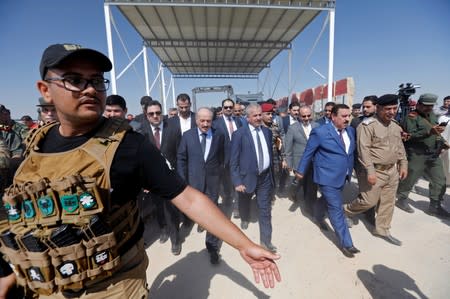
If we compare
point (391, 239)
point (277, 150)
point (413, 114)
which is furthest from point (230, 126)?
point (413, 114)

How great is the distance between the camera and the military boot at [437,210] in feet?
12.4

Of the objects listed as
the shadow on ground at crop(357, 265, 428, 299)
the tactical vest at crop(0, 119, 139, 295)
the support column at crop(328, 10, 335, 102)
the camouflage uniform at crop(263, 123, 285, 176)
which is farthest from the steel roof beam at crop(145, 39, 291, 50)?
the tactical vest at crop(0, 119, 139, 295)

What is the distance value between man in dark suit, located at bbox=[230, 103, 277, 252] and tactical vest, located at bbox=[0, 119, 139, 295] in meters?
2.20

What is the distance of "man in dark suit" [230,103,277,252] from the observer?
9.96ft

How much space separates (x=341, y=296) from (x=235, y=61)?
1565 cm

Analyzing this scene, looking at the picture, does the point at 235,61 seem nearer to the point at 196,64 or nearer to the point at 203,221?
the point at 196,64

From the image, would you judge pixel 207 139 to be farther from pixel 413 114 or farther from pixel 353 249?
pixel 413 114

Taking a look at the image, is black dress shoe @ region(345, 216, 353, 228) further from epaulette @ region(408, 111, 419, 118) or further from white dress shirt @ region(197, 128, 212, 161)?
white dress shirt @ region(197, 128, 212, 161)

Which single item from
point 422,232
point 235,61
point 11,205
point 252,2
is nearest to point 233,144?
point 11,205

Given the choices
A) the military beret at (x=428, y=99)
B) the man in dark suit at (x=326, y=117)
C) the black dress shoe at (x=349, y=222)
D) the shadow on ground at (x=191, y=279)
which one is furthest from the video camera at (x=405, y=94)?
the shadow on ground at (x=191, y=279)

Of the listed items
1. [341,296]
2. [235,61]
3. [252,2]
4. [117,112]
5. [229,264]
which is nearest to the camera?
[341,296]

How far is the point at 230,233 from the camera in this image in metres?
1.05

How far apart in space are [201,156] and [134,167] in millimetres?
2094

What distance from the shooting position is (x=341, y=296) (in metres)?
2.25
